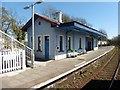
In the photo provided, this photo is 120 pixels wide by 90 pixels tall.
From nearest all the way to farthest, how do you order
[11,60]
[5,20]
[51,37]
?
1. [11,60]
2. [51,37]
3. [5,20]

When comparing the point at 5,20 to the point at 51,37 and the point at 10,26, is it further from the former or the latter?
the point at 51,37

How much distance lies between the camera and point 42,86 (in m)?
7.20

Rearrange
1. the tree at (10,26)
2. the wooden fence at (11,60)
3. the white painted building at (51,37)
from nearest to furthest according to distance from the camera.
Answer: the wooden fence at (11,60) < the white painted building at (51,37) < the tree at (10,26)

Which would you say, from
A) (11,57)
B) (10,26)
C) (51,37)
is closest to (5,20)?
(10,26)

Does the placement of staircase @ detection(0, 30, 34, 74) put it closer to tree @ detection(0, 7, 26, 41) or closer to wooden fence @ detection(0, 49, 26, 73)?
wooden fence @ detection(0, 49, 26, 73)

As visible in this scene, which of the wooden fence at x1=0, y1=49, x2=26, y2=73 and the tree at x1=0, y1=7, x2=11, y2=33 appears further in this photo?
the tree at x1=0, y1=7, x2=11, y2=33

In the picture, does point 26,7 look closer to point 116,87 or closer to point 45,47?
point 45,47

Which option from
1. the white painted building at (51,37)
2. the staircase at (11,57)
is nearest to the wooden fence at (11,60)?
the staircase at (11,57)

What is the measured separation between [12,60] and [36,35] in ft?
28.6

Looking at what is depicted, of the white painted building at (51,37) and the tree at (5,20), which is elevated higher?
the tree at (5,20)

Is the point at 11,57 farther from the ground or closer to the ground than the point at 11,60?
farther from the ground

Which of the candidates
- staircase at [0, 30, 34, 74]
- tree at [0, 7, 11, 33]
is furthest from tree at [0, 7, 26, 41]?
staircase at [0, 30, 34, 74]

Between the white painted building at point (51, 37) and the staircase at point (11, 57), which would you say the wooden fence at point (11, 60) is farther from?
the white painted building at point (51, 37)

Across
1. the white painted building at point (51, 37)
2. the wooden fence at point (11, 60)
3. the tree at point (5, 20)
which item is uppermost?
the tree at point (5, 20)
